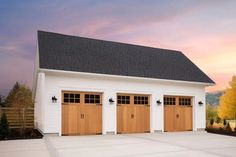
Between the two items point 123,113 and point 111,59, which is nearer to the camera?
point 123,113

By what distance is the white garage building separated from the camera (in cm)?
1533

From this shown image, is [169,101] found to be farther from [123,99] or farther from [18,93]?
[18,93]

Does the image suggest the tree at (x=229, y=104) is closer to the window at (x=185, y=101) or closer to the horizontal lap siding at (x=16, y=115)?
the window at (x=185, y=101)

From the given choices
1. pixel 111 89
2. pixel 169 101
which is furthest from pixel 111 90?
pixel 169 101

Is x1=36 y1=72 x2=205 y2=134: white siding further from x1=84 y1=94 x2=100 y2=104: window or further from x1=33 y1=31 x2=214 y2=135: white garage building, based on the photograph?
x1=84 y1=94 x2=100 y2=104: window

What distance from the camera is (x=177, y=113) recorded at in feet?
62.5

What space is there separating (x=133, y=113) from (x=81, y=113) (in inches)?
134

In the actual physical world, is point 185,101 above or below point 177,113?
above

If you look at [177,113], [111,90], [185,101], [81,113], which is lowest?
[177,113]

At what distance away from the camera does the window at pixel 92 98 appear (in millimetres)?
16184

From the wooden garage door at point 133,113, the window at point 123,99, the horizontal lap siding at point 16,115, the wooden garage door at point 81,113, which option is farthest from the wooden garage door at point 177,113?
the horizontal lap siding at point 16,115

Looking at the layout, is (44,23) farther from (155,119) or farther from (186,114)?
(186,114)

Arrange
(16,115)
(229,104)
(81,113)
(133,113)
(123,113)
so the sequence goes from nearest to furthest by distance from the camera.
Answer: (81,113)
(123,113)
(133,113)
(16,115)
(229,104)

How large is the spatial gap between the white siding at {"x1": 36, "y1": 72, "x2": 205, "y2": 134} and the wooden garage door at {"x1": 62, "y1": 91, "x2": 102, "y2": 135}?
0.33 meters
